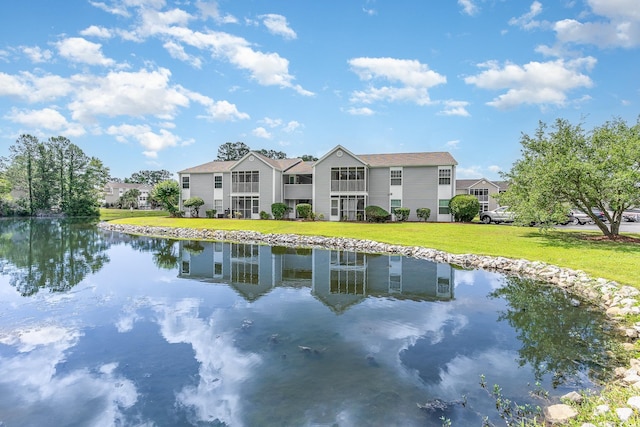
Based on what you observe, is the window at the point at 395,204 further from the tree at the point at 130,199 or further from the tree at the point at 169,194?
the tree at the point at 130,199

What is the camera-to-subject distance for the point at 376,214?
35.5 m

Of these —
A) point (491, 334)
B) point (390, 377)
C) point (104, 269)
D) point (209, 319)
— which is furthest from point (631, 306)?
point (104, 269)

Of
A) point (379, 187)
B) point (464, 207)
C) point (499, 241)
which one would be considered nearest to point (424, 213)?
point (464, 207)

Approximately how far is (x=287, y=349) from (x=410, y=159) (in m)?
32.7

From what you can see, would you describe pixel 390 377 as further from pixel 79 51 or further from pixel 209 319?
pixel 79 51

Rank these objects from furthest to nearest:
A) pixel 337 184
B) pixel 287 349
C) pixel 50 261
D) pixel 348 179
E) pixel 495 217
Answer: pixel 337 184
pixel 348 179
pixel 495 217
pixel 50 261
pixel 287 349

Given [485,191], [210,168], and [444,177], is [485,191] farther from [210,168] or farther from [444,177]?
[210,168]

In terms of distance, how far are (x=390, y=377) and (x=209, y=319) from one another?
547 centimetres

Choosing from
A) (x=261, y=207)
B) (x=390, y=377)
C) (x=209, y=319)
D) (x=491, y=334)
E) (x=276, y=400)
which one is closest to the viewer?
(x=276, y=400)

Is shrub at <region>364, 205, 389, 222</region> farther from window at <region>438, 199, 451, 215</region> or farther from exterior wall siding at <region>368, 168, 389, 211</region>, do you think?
window at <region>438, 199, 451, 215</region>

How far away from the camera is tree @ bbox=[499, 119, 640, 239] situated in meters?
19.8

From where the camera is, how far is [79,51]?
2547 centimetres

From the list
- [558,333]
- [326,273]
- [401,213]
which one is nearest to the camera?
[558,333]

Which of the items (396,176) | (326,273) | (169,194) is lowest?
(326,273)
